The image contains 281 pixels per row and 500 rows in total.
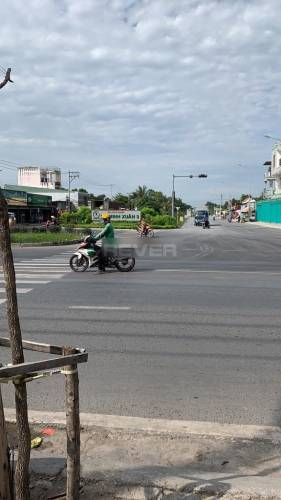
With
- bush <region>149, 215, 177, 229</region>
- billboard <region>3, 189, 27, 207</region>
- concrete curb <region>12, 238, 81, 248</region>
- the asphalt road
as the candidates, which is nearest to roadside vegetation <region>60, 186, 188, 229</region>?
bush <region>149, 215, 177, 229</region>

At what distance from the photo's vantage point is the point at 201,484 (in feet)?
9.64

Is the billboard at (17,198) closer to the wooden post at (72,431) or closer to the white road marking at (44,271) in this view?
the white road marking at (44,271)

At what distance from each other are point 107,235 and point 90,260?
87 centimetres

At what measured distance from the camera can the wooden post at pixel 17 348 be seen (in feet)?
8.07

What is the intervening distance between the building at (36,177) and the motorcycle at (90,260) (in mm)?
95868

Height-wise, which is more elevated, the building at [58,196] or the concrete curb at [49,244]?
the building at [58,196]

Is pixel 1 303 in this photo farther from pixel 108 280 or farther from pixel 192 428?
pixel 192 428

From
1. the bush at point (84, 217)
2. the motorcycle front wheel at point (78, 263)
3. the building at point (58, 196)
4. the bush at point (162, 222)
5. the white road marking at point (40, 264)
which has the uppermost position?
the building at point (58, 196)

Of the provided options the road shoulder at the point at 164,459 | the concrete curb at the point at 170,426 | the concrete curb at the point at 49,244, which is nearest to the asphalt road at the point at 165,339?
the concrete curb at the point at 170,426

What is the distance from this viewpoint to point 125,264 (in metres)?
14.4

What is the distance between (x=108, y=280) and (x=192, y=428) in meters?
8.86

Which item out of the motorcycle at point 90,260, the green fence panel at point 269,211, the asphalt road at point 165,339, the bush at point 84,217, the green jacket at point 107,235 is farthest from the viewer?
the green fence panel at point 269,211

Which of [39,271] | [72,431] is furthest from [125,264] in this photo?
[72,431]

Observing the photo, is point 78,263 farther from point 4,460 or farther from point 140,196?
point 140,196
